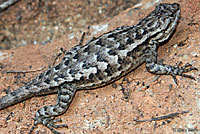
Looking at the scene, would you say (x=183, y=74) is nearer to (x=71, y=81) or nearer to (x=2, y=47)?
(x=71, y=81)

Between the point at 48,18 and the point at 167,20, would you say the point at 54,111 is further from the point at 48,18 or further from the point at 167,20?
the point at 48,18

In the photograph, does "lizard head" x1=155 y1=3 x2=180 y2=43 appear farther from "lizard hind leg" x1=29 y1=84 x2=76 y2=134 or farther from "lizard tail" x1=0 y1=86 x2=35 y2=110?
"lizard tail" x1=0 y1=86 x2=35 y2=110

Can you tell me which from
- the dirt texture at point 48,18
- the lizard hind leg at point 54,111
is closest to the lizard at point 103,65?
the lizard hind leg at point 54,111

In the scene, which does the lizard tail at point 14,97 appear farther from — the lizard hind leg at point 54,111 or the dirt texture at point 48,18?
the dirt texture at point 48,18

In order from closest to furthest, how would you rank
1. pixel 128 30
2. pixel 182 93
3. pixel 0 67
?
pixel 182 93
pixel 128 30
pixel 0 67

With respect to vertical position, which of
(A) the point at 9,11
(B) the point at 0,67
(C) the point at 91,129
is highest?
(A) the point at 9,11

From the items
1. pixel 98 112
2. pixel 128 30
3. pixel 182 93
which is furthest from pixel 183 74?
pixel 98 112
